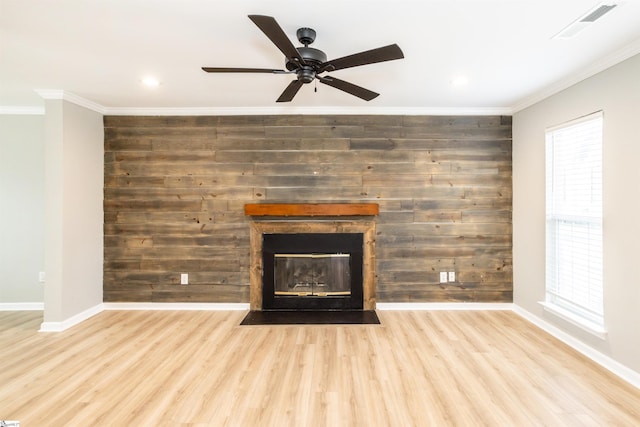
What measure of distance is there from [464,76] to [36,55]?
139 inches

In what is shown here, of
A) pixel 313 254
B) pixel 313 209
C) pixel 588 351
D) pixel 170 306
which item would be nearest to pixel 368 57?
pixel 313 209

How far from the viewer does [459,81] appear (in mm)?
2984

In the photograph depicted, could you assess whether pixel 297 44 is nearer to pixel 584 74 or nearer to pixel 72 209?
pixel 584 74

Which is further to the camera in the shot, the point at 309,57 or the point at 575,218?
the point at 575,218

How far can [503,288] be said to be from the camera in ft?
12.7

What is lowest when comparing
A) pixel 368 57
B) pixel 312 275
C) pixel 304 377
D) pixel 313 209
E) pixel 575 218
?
pixel 304 377

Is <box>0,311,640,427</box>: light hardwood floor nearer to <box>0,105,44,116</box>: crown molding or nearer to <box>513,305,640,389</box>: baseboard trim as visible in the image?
<box>513,305,640,389</box>: baseboard trim

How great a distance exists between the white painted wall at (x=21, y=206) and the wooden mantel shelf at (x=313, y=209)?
8.62ft

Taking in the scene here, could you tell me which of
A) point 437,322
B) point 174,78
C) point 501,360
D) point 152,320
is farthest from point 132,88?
point 501,360

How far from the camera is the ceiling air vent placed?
6.06 ft

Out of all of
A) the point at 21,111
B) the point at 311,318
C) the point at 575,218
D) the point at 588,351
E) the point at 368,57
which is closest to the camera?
the point at 368,57

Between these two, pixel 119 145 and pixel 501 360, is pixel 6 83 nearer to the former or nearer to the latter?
pixel 119 145

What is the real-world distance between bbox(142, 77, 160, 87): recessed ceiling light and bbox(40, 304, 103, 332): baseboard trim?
258 centimetres

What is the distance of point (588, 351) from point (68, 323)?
4.97 meters
